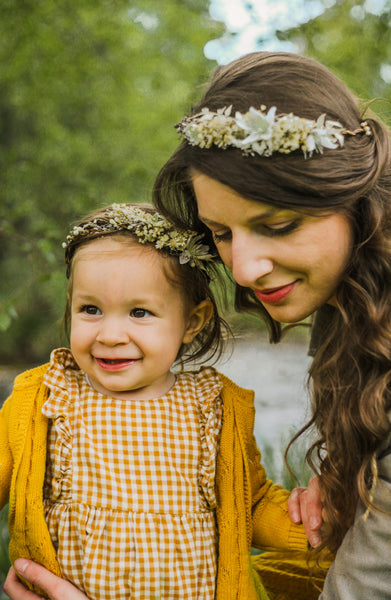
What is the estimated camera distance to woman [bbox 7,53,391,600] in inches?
63.2

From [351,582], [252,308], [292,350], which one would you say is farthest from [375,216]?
[292,350]

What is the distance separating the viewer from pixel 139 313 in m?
1.87

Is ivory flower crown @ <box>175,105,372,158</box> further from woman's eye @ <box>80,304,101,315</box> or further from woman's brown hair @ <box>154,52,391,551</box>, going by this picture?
woman's eye @ <box>80,304,101,315</box>

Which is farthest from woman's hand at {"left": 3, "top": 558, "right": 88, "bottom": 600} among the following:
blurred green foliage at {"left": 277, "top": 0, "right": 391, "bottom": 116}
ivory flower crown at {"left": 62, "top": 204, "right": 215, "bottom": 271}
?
blurred green foliage at {"left": 277, "top": 0, "right": 391, "bottom": 116}

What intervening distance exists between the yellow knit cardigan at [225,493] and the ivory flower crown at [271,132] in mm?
801

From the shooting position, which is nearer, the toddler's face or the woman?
the woman

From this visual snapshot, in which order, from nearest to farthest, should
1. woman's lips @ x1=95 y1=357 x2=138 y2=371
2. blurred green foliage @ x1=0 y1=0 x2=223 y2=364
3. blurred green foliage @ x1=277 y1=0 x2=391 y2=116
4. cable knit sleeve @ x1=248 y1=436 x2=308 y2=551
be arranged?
woman's lips @ x1=95 y1=357 x2=138 y2=371, cable knit sleeve @ x1=248 y1=436 x2=308 y2=551, blurred green foliage @ x1=277 y1=0 x2=391 y2=116, blurred green foliage @ x1=0 y1=0 x2=223 y2=364

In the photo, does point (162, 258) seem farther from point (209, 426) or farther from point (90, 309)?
point (209, 426)

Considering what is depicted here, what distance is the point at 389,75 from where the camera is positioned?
4.22 m

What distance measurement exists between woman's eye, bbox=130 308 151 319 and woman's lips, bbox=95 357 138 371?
125mm

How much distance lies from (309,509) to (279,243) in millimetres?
806

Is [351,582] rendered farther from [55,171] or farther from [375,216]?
[55,171]

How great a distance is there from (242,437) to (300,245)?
2.18 ft

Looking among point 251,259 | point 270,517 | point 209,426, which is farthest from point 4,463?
point 251,259
